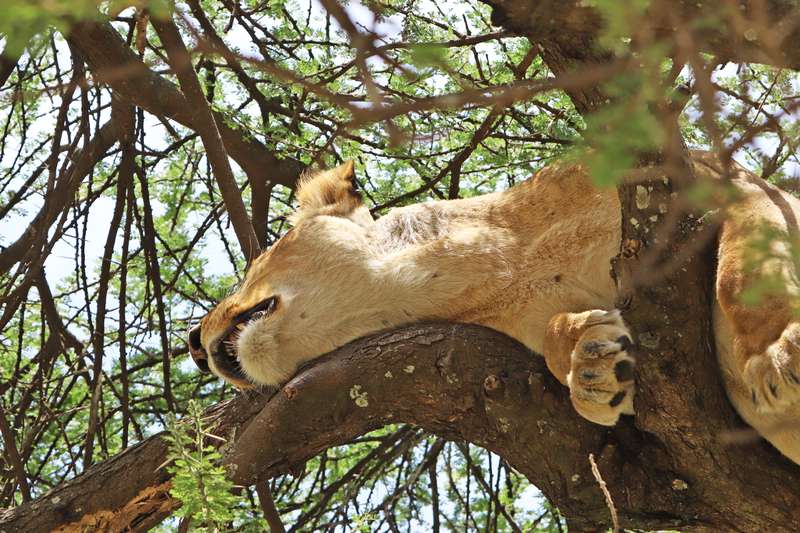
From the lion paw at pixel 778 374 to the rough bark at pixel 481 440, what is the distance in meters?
0.24

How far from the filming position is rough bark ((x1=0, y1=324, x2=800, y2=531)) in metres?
3.16

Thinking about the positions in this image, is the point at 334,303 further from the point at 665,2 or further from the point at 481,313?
the point at 665,2

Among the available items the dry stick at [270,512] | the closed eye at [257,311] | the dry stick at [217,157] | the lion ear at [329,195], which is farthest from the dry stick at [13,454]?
the lion ear at [329,195]

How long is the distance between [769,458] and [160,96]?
3146mm

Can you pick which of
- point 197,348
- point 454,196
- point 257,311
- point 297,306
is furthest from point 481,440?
point 454,196

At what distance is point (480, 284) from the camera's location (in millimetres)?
3785

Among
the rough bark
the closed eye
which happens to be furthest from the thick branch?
the closed eye

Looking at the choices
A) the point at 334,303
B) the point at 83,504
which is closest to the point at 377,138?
the point at 334,303

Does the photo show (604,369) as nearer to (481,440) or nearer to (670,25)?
(481,440)

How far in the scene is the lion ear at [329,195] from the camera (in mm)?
4418

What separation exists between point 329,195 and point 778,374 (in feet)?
7.34

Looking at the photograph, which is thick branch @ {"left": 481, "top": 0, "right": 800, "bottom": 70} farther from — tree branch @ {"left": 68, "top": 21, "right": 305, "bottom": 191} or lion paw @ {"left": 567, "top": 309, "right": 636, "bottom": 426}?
tree branch @ {"left": 68, "top": 21, "right": 305, "bottom": 191}

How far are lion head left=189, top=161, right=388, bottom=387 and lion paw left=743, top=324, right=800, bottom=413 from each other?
1493 millimetres

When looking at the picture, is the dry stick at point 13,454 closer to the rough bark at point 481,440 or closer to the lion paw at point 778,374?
the rough bark at point 481,440
